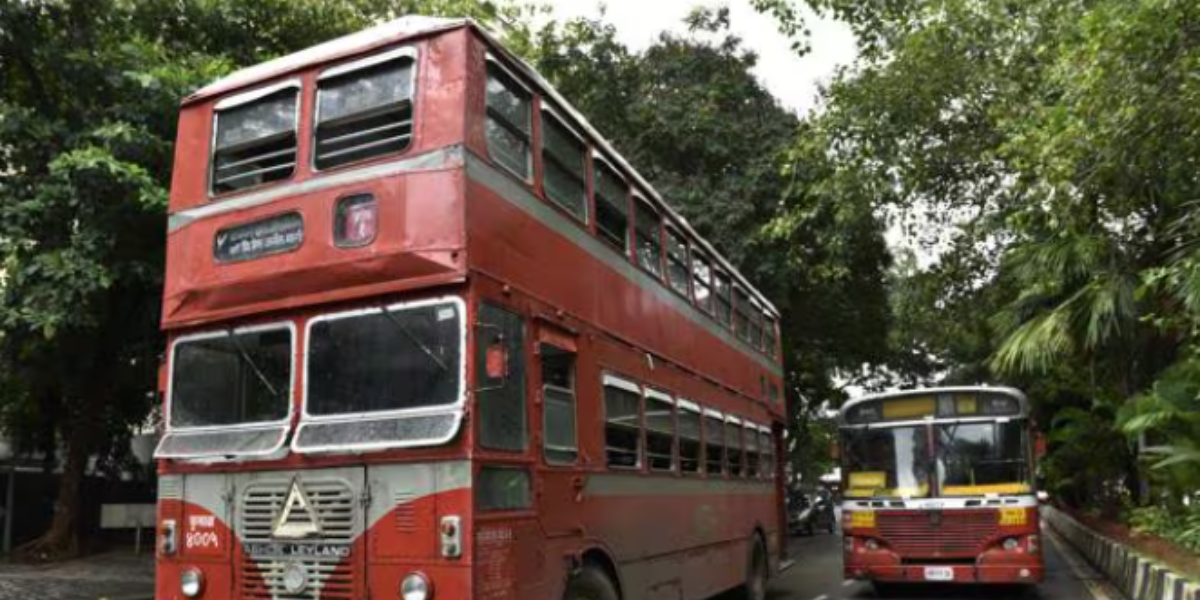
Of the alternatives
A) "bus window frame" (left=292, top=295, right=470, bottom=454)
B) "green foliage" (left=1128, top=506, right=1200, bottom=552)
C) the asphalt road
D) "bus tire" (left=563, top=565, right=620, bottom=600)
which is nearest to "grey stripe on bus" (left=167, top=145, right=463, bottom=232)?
"bus window frame" (left=292, top=295, right=470, bottom=454)

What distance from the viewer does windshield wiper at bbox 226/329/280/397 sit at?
627 centimetres

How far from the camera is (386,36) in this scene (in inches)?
252

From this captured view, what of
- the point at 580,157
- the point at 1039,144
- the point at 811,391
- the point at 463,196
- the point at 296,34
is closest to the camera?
the point at 463,196

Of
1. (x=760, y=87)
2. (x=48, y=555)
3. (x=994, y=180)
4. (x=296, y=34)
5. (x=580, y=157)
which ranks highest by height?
(x=760, y=87)

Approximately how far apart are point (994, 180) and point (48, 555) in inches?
622

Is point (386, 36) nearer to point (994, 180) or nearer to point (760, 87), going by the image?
point (994, 180)

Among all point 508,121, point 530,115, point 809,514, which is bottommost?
point 809,514

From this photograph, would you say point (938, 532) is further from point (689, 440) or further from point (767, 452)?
point (689, 440)

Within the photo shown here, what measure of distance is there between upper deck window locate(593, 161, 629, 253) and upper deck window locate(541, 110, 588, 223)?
11.1 inches

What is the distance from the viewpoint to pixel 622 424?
8.03 meters

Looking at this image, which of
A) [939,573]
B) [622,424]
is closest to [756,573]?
[939,573]

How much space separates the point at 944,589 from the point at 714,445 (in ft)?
18.2

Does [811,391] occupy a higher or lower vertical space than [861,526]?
higher

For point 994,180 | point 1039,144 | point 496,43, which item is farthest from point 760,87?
point 496,43
